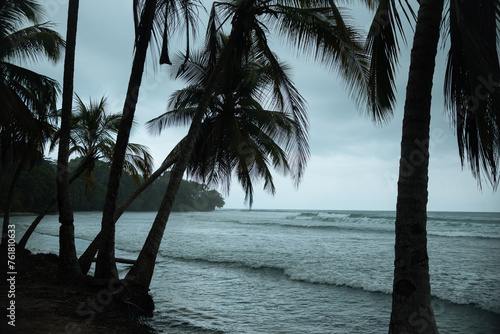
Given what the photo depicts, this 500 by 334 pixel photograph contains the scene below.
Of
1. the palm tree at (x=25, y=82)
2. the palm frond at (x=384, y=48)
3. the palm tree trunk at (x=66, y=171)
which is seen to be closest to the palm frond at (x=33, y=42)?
the palm tree at (x=25, y=82)

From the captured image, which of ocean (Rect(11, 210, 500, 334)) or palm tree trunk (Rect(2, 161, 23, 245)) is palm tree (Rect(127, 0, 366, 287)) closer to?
ocean (Rect(11, 210, 500, 334))

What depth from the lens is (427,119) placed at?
122 inches

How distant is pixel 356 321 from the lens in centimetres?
677

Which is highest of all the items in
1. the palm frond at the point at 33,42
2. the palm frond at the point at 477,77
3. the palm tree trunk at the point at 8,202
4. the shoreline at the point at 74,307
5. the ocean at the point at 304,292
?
the palm frond at the point at 33,42

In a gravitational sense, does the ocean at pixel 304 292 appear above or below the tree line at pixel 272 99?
below

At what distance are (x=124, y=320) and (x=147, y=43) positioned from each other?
4.02 meters

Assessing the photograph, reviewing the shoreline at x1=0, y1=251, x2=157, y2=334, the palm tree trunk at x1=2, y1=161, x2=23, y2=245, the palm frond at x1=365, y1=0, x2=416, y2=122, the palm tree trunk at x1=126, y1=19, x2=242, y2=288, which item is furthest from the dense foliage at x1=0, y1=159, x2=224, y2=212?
the palm frond at x1=365, y1=0, x2=416, y2=122

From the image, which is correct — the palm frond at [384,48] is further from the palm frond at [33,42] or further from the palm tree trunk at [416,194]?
the palm frond at [33,42]

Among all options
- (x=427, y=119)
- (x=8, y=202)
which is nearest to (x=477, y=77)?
(x=427, y=119)

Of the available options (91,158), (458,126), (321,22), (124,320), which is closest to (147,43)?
(321,22)

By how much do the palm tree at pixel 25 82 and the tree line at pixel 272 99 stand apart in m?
0.03

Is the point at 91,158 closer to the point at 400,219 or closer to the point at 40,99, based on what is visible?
the point at 40,99

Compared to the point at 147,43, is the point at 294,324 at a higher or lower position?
lower

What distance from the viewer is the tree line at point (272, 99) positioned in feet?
10.0
